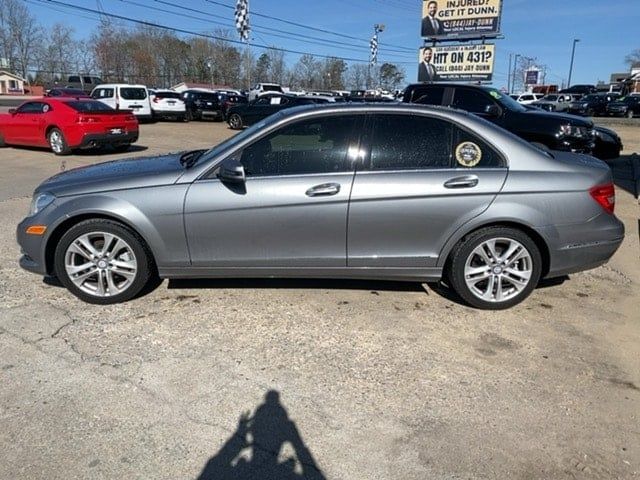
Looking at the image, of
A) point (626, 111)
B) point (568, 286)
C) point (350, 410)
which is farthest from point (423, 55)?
point (350, 410)

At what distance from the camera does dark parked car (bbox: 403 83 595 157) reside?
369 inches

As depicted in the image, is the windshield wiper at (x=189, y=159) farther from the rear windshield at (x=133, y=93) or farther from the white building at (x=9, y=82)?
the white building at (x=9, y=82)

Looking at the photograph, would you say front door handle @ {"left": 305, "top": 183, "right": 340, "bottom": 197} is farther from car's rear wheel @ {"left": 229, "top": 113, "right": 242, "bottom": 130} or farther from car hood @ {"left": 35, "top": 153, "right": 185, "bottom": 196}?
car's rear wheel @ {"left": 229, "top": 113, "right": 242, "bottom": 130}

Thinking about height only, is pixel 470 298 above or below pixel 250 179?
below

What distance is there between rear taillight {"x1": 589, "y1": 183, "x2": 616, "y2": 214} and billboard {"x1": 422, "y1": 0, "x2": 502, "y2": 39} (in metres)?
22.5

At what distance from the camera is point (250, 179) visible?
381cm

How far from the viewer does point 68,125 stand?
12.5 metres

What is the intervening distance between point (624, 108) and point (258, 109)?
93.1ft

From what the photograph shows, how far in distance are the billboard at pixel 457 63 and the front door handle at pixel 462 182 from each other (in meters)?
22.4

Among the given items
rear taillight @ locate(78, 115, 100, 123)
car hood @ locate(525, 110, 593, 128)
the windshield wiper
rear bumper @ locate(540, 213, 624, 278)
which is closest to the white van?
rear taillight @ locate(78, 115, 100, 123)

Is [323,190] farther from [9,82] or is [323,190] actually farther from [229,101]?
[9,82]

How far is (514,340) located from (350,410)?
1500 mm

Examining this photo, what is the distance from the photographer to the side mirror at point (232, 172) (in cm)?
363

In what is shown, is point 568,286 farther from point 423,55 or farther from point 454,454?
point 423,55
